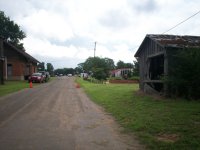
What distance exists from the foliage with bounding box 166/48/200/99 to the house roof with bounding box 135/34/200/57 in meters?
1.12

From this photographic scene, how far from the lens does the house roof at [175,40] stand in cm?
1944

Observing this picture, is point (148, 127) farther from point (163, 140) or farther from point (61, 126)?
point (61, 126)

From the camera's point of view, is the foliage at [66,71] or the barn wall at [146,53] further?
the foliage at [66,71]

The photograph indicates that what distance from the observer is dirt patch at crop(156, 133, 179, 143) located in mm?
8227

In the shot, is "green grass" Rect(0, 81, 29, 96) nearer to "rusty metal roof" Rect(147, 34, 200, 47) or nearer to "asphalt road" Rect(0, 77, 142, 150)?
"rusty metal roof" Rect(147, 34, 200, 47)

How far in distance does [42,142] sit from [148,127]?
3.41m

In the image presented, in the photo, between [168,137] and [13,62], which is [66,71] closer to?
[13,62]

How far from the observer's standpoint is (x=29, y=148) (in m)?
7.37

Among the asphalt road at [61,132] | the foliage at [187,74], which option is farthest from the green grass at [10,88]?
the foliage at [187,74]

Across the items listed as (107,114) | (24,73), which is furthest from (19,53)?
(107,114)

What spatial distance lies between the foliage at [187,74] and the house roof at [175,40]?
1.12 metres

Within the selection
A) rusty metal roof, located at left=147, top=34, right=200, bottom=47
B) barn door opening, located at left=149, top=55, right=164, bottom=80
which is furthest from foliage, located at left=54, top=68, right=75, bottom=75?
rusty metal roof, located at left=147, top=34, right=200, bottom=47

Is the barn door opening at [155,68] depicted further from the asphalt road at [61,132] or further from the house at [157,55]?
the asphalt road at [61,132]

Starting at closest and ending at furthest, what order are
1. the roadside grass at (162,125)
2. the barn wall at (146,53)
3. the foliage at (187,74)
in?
the roadside grass at (162,125)
the foliage at (187,74)
the barn wall at (146,53)
